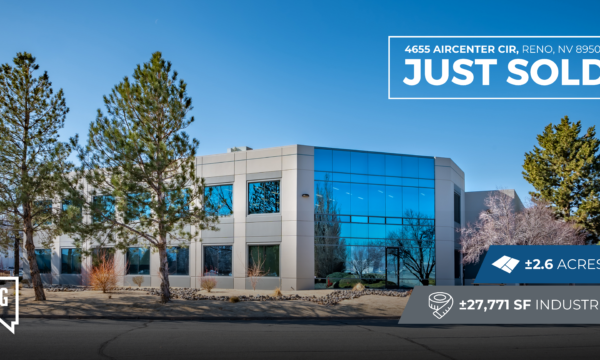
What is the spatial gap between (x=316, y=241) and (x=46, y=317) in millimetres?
14268

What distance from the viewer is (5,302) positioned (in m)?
19.3

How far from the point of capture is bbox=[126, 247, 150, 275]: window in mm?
31703

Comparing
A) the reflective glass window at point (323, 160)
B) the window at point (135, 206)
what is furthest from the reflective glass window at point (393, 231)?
the window at point (135, 206)

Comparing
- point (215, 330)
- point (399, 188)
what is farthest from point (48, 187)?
point (399, 188)

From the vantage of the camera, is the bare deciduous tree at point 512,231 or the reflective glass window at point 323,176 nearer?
the reflective glass window at point 323,176

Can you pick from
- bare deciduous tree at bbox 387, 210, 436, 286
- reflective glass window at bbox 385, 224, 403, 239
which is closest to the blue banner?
bare deciduous tree at bbox 387, 210, 436, 286

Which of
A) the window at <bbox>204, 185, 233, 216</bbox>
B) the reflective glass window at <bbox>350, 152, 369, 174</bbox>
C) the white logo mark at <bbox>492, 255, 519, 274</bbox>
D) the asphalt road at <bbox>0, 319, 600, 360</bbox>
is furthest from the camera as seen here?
the window at <bbox>204, 185, 233, 216</bbox>

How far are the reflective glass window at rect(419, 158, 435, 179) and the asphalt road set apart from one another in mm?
17030

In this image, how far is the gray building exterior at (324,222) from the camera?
27656 millimetres

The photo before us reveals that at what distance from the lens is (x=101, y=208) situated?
18531mm

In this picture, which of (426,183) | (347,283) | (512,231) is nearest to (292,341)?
(347,283)

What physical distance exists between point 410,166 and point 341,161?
15.2ft

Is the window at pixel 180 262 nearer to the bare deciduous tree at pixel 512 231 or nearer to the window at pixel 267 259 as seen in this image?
the window at pixel 267 259

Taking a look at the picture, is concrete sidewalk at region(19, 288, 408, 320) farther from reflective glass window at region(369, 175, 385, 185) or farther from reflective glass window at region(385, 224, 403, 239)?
reflective glass window at region(369, 175, 385, 185)
